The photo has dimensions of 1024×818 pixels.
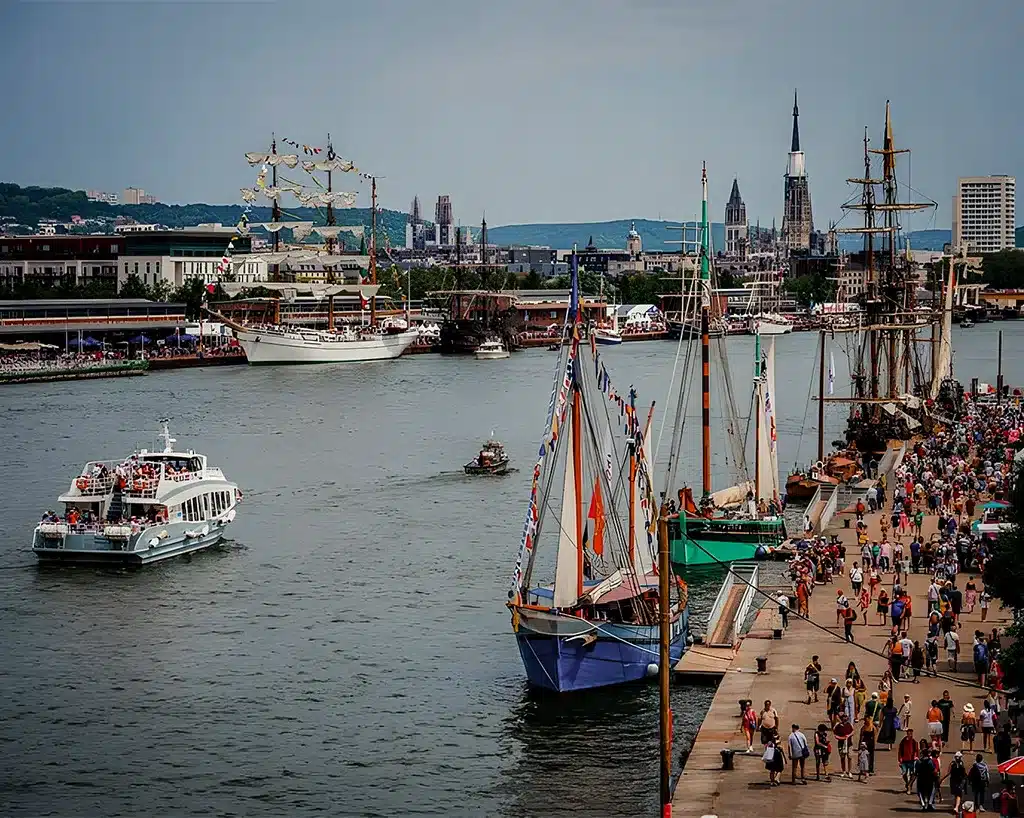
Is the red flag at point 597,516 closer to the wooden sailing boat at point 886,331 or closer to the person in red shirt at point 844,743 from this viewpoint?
the person in red shirt at point 844,743

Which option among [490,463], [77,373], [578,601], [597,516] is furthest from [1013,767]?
[77,373]

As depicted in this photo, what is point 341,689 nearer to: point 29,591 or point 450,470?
point 29,591

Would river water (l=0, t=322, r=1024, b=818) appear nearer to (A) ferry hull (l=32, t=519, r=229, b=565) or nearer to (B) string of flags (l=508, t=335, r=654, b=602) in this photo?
(A) ferry hull (l=32, t=519, r=229, b=565)

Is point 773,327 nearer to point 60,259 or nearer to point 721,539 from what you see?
point 60,259

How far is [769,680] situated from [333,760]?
21.9 feet

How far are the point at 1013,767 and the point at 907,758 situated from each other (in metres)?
1.86

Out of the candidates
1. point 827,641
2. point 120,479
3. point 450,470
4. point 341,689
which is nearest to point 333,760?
point 341,689

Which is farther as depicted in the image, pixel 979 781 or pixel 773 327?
pixel 773 327

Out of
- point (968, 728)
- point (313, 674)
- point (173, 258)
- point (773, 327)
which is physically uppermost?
point (173, 258)

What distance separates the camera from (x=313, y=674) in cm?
3028

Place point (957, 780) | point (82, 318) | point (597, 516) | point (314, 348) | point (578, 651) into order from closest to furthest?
point (957, 780), point (578, 651), point (597, 516), point (82, 318), point (314, 348)

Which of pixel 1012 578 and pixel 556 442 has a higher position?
pixel 556 442

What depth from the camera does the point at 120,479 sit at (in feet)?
134

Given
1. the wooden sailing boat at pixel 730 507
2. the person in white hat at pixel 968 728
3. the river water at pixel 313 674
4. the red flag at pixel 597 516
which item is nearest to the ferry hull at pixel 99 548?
the river water at pixel 313 674
